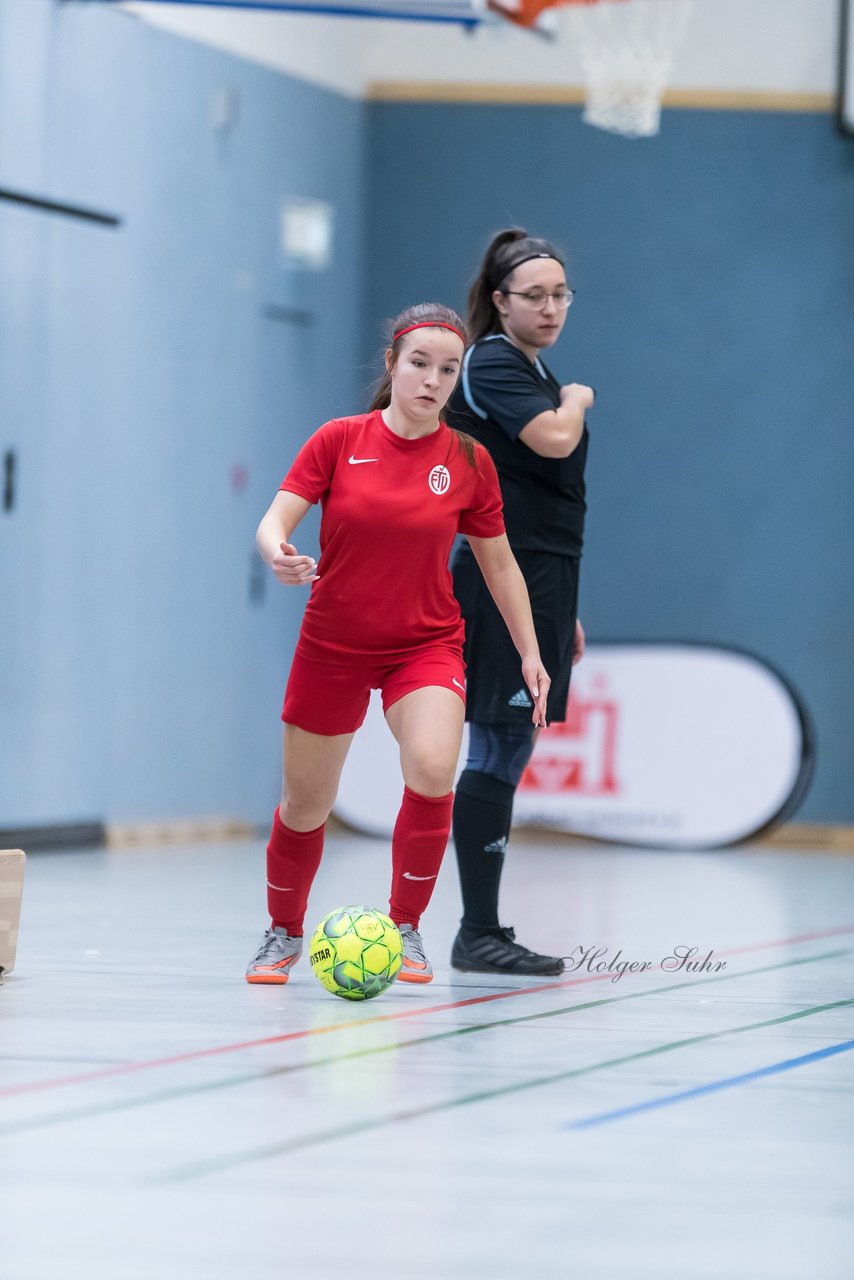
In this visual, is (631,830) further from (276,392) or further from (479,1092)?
(479,1092)

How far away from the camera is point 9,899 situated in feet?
13.4

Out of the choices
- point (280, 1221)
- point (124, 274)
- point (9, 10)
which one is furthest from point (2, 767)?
point (280, 1221)

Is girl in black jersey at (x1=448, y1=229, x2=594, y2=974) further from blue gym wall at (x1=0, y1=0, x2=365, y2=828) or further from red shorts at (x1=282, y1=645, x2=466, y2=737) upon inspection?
blue gym wall at (x1=0, y1=0, x2=365, y2=828)

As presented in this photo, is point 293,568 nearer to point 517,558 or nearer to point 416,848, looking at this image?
point 416,848

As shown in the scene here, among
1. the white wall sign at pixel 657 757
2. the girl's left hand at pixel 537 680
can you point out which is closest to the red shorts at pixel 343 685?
the girl's left hand at pixel 537 680

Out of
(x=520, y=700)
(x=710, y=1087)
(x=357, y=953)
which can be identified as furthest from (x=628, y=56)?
(x=710, y=1087)

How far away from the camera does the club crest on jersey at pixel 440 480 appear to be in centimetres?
403

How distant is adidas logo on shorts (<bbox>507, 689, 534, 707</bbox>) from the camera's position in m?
4.34

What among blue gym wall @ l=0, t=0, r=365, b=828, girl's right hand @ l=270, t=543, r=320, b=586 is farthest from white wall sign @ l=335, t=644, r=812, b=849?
girl's right hand @ l=270, t=543, r=320, b=586

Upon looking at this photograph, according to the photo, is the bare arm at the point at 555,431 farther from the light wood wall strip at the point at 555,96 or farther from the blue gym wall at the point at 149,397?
the light wood wall strip at the point at 555,96

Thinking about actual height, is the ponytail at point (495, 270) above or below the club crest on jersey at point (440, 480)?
above

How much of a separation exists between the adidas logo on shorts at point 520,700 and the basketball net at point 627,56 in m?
5.67

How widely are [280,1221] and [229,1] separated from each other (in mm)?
6804

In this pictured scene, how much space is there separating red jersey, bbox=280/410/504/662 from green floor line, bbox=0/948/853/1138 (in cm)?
81
